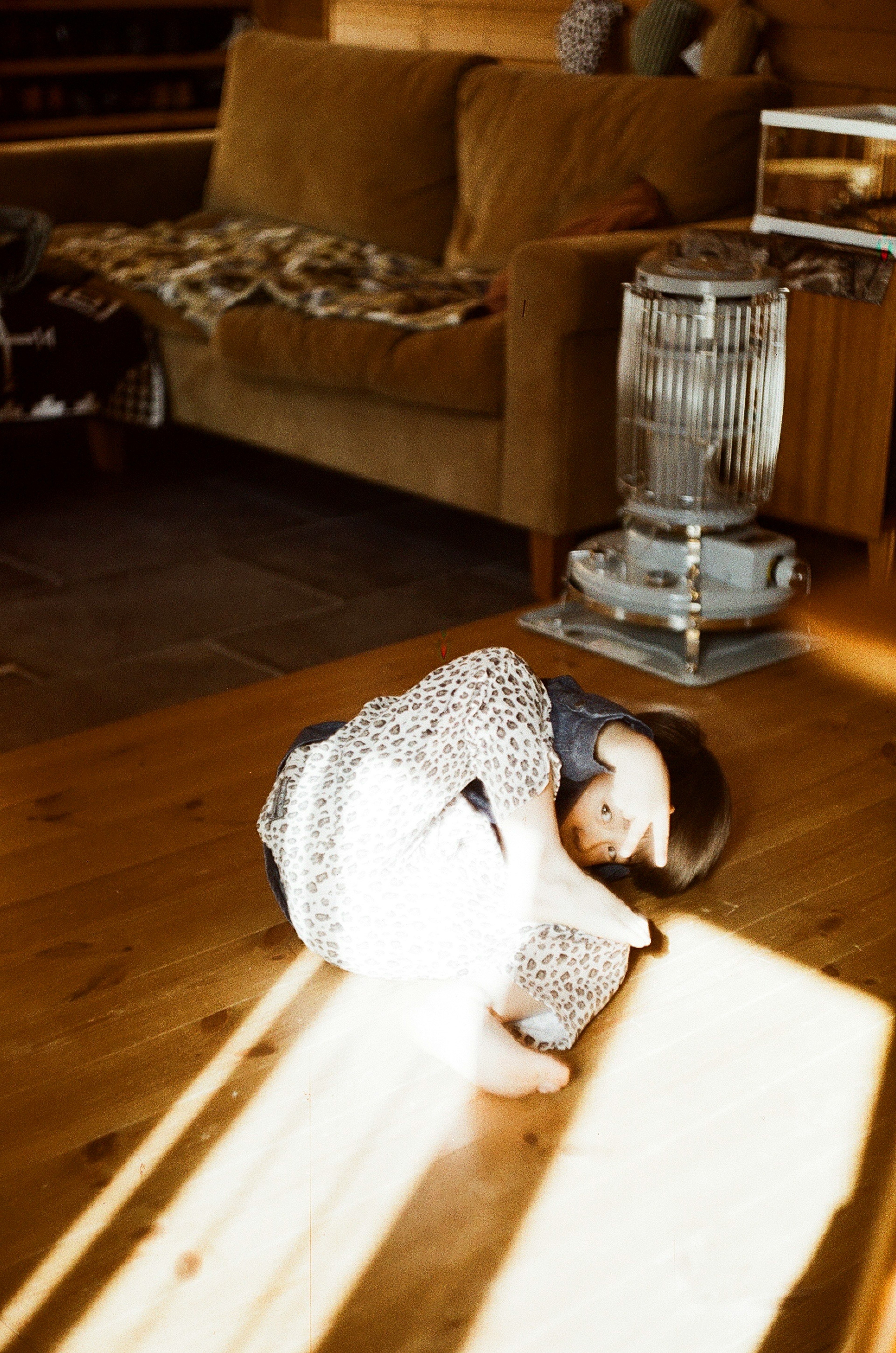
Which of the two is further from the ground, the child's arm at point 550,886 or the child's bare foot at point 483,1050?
the child's arm at point 550,886

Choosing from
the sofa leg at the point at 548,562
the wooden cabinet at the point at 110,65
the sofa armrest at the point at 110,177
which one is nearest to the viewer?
the sofa leg at the point at 548,562

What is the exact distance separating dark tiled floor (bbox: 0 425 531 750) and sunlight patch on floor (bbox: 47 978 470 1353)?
1018 mm

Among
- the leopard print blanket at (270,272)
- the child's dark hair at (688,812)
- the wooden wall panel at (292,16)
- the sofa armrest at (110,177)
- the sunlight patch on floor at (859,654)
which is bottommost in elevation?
the sunlight patch on floor at (859,654)

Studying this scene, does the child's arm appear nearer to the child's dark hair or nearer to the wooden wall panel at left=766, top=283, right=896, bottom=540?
the child's dark hair

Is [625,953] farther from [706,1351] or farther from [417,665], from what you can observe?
[417,665]

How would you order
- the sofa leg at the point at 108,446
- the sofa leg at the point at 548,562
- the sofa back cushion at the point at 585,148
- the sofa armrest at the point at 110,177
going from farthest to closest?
the sofa armrest at the point at 110,177 → the sofa leg at the point at 108,446 → the sofa back cushion at the point at 585,148 → the sofa leg at the point at 548,562

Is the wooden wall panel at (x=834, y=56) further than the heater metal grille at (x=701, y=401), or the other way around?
the wooden wall panel at (x=834, y=56)

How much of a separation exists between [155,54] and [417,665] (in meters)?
3.97

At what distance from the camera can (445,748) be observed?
1630 millimetres

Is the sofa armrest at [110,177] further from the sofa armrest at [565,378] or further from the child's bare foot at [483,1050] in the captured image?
the child's bare foot at [483,1050]

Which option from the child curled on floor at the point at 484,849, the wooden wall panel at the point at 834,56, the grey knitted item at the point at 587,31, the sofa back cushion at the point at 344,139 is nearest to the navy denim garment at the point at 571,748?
the child curled on floor at the point at 484,849

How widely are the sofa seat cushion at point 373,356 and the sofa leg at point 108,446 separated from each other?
498 millimetres

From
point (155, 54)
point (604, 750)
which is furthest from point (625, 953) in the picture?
point (155, 54)

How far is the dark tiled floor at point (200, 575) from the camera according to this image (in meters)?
2.63
